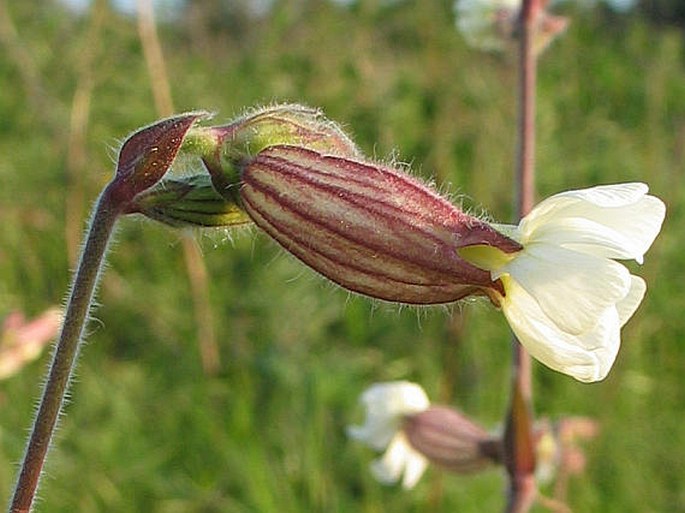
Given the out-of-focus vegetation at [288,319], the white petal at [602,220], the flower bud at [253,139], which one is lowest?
the out-of-focus vegetation at [288,319]

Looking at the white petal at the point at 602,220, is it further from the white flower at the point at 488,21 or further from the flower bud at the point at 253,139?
the white flower at the point at 488,21

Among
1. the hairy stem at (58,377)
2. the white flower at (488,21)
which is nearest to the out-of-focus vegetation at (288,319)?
the white flower at (488,21)

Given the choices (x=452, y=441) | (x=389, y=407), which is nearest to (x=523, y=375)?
(x=452, y=441)

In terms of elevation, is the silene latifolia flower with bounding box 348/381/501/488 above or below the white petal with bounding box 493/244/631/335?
below

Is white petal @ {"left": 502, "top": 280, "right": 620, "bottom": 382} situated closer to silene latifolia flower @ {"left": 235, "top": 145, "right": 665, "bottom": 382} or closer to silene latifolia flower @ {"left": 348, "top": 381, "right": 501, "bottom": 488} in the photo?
silene latifolia flower @ {"left": 235, "top": 145, "right": 665, "bottom": 382}

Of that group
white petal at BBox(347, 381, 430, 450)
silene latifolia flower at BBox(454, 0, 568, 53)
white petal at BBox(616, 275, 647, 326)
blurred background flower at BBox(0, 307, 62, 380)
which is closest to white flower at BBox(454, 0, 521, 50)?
silene latifolia flower at BBox(454, 0, 568, 53)
